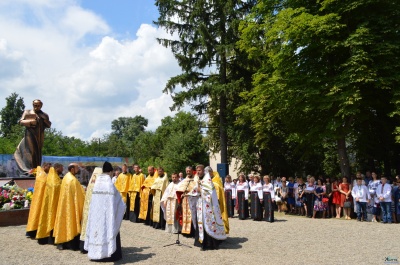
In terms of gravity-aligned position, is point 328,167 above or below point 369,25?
below

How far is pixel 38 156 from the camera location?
50.2ft

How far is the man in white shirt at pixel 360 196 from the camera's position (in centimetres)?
1452

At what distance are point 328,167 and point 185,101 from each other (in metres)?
11.6

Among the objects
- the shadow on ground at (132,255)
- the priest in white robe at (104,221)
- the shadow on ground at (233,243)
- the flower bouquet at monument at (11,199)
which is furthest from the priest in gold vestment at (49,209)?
the shadow on ground at (233,243)

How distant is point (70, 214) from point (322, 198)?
10.6 meters

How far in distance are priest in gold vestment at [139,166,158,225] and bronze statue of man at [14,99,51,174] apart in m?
4.56

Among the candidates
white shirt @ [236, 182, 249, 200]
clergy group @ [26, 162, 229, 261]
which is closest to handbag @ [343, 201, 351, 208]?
white shirt @ [236, 182, 249, 200]

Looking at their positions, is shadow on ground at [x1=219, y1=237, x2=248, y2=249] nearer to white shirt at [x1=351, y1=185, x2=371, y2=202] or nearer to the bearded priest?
the bearded priest

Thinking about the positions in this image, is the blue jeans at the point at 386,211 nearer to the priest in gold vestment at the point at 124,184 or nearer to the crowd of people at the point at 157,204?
the crowd of people at the point at 157,204

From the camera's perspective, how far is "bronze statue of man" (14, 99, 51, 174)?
1494 cm

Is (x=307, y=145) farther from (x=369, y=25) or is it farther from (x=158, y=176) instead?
(x=158, y=176)

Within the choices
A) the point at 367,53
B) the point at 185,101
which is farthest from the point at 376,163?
the point at 185,101

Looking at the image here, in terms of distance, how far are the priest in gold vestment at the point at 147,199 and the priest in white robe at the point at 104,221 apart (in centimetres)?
528

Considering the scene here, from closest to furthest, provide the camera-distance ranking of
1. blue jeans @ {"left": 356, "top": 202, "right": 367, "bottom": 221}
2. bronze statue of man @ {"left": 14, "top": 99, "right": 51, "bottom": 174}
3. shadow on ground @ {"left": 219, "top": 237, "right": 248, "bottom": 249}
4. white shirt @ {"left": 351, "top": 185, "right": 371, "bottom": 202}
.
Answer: shadow on ground @ {"left": 219, "top": 237, "right": 248, "bottom": 249}, white shirt @ {"left": 351, "top": 185, "right": 371, "bottom": 202}, blue jeans @ {"left": 356, "top": 202, "right": 367, "bottom": 221}, bronze statue of man @ {"left": 14, "top": 99, "right": 51, "bottom": 174}
